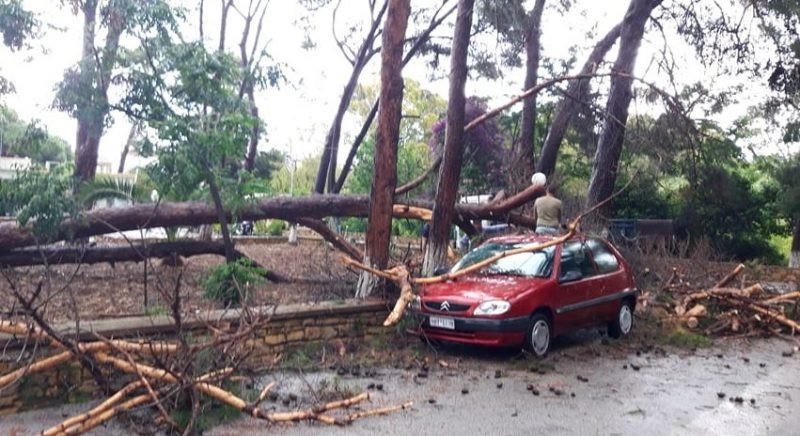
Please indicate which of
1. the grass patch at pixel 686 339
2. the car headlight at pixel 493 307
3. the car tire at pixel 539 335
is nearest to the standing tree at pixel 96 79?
the car headlight at pixel 493 307

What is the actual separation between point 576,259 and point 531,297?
1442 mm

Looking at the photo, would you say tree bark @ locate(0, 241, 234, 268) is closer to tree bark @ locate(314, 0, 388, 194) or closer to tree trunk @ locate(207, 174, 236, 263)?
tree trunk @ locate(207, 174, 236, 263)

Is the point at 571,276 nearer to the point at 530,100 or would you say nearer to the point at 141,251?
the point at 141,251

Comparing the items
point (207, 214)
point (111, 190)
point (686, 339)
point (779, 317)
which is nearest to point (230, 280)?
point (207, 214)

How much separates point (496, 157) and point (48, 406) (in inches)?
719

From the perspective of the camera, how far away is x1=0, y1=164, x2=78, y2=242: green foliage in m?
8.68

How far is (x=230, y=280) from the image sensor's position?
355 inches

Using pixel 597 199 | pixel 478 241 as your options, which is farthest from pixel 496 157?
pixel 478 241

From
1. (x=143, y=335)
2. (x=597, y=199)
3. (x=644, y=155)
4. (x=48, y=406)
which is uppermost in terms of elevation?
(x=644, y=155)

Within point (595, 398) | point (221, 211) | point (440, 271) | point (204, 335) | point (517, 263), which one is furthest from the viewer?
point (221, 211)

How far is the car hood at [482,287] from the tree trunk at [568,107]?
18.1 feet

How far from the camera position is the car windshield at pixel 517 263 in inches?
358

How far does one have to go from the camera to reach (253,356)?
7.68 m

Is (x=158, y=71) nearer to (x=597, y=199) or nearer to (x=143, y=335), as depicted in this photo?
(x=143, y=335)
